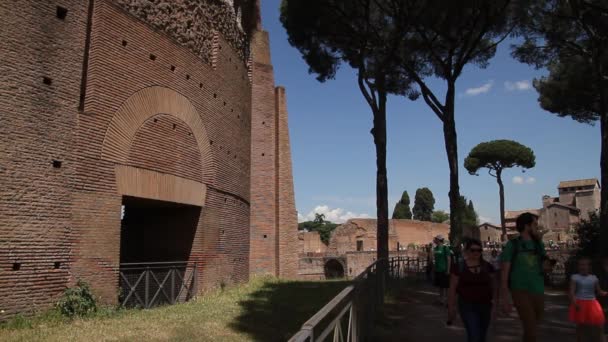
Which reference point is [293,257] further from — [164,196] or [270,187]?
[164,196]

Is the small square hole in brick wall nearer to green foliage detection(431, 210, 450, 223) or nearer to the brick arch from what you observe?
the brick arch

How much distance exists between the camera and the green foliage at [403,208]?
7081cm

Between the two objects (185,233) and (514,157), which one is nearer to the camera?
(185,233)

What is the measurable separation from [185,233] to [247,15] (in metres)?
8.08

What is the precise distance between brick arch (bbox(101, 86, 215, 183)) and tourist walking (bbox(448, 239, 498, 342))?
588 centimetres

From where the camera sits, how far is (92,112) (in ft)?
26.2

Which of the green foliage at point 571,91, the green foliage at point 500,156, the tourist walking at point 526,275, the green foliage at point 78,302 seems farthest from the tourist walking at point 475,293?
the green foliage at point 500,156

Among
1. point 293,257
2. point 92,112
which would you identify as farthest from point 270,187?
point 92,112

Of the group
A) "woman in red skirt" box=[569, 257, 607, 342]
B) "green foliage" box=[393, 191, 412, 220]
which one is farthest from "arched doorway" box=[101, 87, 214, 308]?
"green foliage" box=[393, 191, 412, 220]

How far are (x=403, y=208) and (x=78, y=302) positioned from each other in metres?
66.5

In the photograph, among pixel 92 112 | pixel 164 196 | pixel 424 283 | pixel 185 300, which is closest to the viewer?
pixel 92 112

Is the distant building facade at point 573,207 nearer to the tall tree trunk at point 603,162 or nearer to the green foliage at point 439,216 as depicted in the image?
the green foliage at point 439,216

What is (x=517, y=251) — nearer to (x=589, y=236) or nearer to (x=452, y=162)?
(x=452, y=162)

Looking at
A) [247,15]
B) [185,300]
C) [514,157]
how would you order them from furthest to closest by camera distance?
[514,157] → [247,15] → [185,300]
